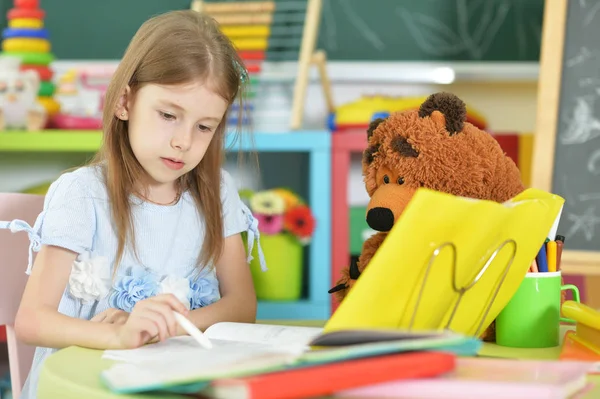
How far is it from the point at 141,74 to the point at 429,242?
599mm

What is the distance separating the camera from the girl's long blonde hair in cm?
111

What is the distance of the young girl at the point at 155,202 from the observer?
1071 mm

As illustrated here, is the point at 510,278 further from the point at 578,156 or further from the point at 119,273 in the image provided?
the point at 578,156

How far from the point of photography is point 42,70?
238cm

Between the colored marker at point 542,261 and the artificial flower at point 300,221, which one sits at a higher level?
the colored marker at point 542,261

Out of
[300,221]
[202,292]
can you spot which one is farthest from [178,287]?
[300,221]

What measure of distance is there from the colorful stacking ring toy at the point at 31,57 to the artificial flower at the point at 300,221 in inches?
33.7

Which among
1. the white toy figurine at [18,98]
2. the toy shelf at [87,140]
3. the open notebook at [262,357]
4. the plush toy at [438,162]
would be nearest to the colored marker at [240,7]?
the toy shelf at [87,140]

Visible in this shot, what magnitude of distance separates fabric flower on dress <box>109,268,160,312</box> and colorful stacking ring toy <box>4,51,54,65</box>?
1421 mm

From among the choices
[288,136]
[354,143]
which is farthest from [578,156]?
[288,136]

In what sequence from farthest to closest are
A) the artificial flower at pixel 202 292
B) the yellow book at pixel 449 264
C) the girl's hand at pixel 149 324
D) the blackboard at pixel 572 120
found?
the blackboard at pixel 572 120
the artificial flower at pixel 202 292
the girl's hand at pixel 149 324
the yellow book at pixel 449 264

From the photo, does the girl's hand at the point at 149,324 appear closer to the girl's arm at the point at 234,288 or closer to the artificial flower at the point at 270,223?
the girl's arm at the point at 234,288

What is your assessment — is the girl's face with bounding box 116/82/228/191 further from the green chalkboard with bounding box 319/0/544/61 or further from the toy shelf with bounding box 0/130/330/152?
the green chalkboard with bounding box 319/0/544/61

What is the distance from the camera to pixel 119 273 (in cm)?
114
